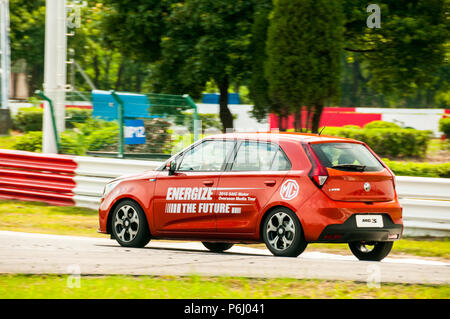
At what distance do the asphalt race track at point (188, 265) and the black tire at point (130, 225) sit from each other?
11.6 inches

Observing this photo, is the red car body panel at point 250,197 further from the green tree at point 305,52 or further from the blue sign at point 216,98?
the blue sign at point 216,98

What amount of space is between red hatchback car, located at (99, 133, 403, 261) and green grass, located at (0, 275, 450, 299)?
155 centimetres

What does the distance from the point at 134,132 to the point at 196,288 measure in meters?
9.05

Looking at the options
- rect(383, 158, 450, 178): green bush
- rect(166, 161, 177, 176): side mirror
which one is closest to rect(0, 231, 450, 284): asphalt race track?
rect(166, 161, 177, 176): side mirror

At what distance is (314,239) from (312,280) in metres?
1.34

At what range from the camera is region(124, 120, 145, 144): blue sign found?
15367 millimetres

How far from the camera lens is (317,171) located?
8.45 meters

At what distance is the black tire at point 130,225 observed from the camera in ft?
32.5

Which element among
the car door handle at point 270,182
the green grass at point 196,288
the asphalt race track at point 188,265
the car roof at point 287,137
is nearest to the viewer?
the green grass at point 196,288

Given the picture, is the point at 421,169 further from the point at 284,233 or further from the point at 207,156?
the point at 284,233

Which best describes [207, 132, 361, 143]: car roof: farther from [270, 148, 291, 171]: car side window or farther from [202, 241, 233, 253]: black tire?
[202, 241, 233, 253]: black tire

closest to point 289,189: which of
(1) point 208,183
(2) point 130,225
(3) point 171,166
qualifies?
(1) point 208,183

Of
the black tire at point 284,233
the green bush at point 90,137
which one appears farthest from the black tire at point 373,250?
the green bush at point 90,137

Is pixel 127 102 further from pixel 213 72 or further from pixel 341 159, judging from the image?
pixel 341 159
